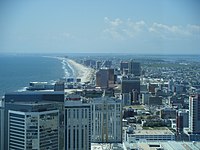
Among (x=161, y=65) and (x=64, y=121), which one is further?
(x=161, y=65)

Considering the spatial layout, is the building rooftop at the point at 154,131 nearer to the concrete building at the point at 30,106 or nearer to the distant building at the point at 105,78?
the concrete building at the point at 30,106

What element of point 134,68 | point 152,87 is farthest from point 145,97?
point 134,68

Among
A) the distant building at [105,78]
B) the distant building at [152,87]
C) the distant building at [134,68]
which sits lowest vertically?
the distant building at [152,87]

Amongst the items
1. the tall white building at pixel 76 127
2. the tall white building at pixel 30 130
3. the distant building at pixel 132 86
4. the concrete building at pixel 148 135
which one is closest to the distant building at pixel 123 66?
the distant building at pixel 132 86

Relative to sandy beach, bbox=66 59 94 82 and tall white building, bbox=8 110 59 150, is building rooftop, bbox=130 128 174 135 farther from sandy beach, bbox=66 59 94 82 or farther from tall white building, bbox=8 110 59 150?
sandy beach, bbox=66 59 94 82

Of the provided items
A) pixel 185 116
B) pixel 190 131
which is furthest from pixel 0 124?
pixel 185 116

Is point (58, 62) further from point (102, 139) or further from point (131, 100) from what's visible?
point (102, 139)

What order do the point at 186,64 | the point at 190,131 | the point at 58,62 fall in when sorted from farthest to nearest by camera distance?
the point at 58,62 < the point at 186,64 < the point at 190,131

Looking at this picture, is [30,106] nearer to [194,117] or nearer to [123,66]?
[194,117]
